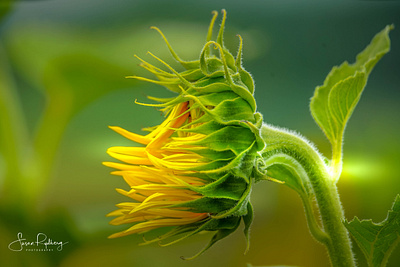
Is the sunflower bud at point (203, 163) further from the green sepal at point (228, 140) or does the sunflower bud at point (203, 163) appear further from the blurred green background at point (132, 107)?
the blurred green background at point (132, 107)

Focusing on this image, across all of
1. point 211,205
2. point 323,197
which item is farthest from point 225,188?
point 323,197

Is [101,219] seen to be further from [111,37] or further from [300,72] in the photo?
[300,72]

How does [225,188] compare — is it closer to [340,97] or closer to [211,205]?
[211,205]

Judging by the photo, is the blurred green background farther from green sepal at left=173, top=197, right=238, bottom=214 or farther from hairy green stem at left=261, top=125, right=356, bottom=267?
green sepal at left=173, top=197, right=238, bottom=214

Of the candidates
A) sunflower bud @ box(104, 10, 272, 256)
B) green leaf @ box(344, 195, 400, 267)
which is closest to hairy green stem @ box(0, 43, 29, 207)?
sunflower bud @ box(104, 10, 272, 256)

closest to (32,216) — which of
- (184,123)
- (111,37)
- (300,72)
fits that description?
(111,37)

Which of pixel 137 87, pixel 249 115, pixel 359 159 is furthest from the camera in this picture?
pixel 137 87

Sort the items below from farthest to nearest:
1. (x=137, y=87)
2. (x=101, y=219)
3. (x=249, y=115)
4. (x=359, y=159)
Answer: (x=137, y=87)
(x=101, y=219)
(x=359, y=159)
(x=249, y=115)
